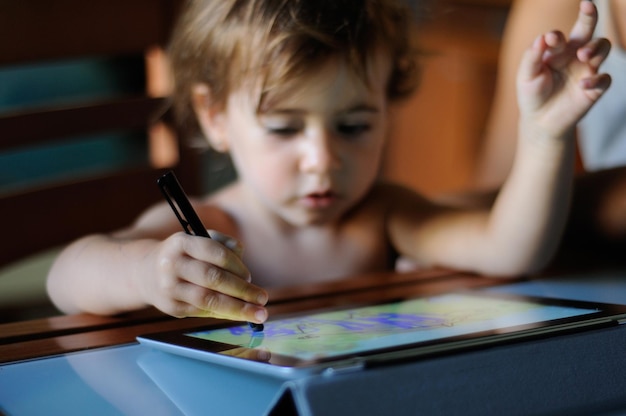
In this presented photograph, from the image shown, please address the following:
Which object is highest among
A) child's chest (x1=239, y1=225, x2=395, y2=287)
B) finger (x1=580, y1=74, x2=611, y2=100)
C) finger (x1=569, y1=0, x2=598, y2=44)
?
finger (x1=569, y1=0, x2=598, y2=44)

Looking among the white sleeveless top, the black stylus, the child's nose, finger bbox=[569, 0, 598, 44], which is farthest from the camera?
the white sleeveless top

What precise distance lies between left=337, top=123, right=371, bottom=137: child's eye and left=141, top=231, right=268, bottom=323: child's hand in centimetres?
30

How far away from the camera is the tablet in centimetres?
40

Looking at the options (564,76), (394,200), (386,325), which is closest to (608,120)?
(394,200)

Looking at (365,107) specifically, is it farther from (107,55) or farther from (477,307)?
(107,55)

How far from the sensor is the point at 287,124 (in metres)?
0.80

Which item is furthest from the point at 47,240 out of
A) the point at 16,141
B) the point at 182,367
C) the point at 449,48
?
the point at 449,48

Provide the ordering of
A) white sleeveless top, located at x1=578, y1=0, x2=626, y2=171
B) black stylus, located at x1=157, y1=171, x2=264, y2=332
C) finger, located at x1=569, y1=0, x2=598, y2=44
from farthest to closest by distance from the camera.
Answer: white sleeveless top, located at x1=578, y1=0, x2=626, y2=171 < finger, located at x1=569, y1=0, x2=598, y2=44 < black stylus, located at x1=157, y1=171, x2=264, y2=332

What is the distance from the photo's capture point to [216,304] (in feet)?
1.68

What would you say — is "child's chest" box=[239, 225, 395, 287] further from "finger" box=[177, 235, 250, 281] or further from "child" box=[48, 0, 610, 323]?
"finger" box=[177, 235, 250, 281]

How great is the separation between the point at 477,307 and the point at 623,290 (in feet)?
0.43

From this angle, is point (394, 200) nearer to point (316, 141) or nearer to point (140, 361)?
point (316, 141)

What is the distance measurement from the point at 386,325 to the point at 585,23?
296mm

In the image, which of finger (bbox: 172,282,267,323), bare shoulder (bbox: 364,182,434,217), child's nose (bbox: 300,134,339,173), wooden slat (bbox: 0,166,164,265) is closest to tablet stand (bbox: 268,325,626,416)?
finger (bbox: 172,282,267,323)
